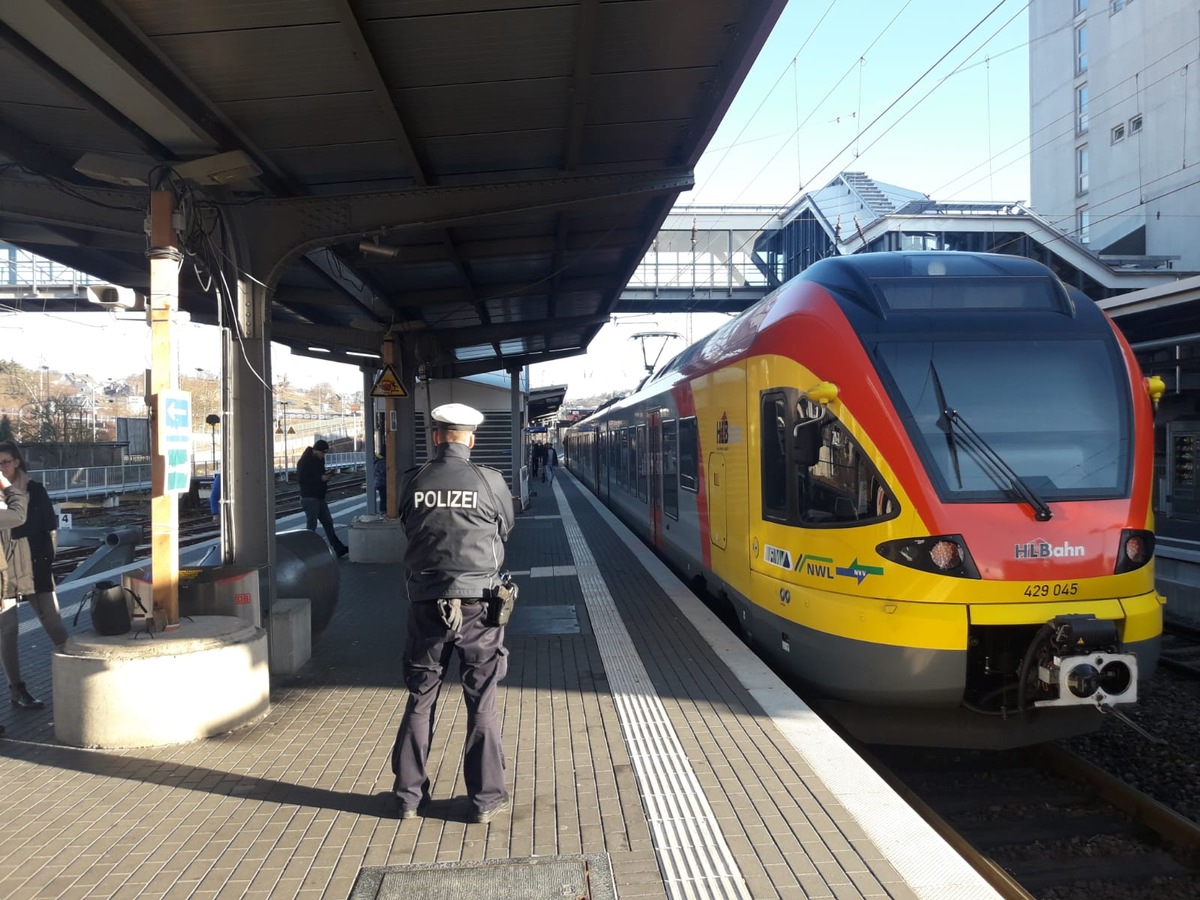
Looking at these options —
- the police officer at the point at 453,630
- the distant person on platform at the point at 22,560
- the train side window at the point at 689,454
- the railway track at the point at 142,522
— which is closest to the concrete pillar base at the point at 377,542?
the railway track at the point at 142,522

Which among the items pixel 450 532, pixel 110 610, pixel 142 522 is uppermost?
pixel 450 532

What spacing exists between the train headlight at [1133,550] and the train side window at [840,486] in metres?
1.32

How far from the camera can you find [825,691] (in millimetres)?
5613

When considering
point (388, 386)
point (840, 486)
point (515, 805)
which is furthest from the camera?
point (388, 386)

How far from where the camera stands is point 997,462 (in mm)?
5285

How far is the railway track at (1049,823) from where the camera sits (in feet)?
14.3

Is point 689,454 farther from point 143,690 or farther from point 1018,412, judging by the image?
point 143,690

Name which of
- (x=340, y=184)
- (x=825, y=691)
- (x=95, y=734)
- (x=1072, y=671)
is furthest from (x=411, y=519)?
(x=340, y=184)

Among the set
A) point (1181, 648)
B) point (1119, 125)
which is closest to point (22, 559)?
point (1181, 648)

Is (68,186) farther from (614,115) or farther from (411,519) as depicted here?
(411,519)

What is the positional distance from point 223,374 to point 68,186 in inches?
68.8

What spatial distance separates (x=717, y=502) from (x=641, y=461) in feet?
19.7

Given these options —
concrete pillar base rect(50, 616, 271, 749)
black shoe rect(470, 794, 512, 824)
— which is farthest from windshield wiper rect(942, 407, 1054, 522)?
concrete pillar base rect(50, 616, 271, 749)

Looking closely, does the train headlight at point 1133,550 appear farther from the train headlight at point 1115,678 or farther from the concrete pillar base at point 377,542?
the concrete pillar base at point 377,542
